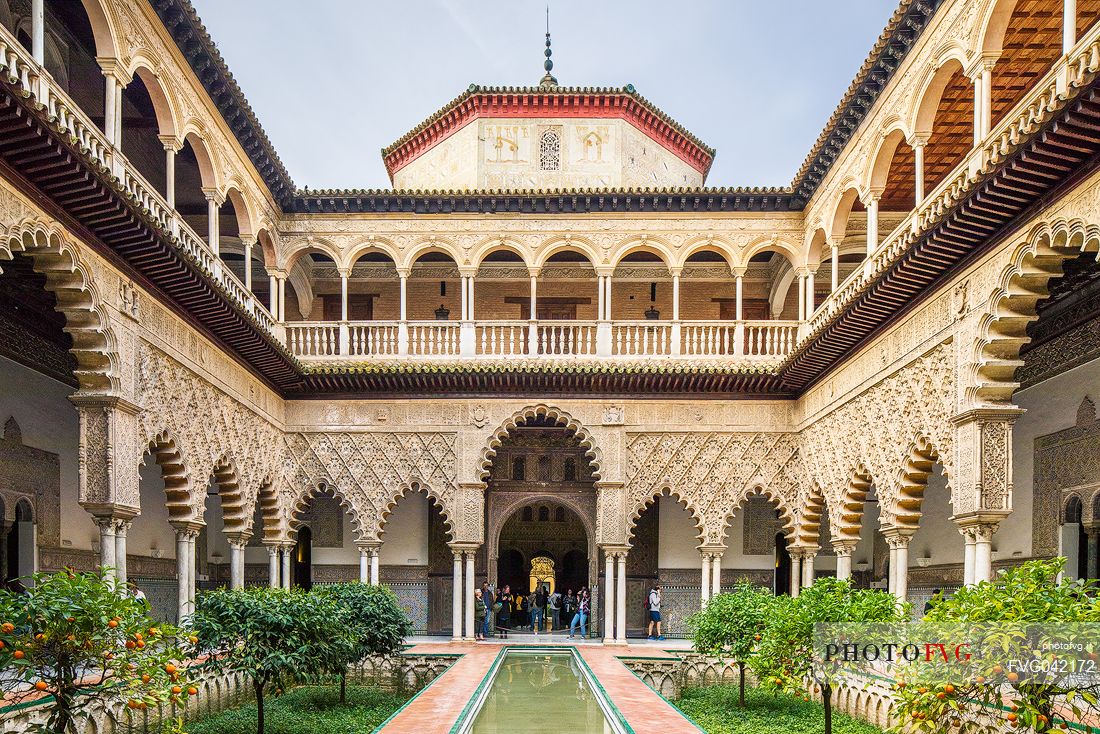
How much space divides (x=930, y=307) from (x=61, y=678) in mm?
8048

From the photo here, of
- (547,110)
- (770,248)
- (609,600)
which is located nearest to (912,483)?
(770,248)

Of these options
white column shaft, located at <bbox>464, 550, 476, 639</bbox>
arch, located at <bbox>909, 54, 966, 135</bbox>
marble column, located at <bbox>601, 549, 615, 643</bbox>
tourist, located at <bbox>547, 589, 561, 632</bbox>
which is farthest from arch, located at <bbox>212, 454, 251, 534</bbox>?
arch, located at <bbox>909, 54, 966, 135</bbox>

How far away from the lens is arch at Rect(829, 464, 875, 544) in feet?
41.1

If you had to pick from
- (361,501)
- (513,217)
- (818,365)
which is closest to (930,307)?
(818,365)

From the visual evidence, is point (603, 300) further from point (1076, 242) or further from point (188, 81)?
point (1076, 242)

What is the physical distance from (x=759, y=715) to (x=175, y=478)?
6.64m

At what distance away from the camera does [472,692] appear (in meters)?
9.28

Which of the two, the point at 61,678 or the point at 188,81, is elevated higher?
the point at 188,81

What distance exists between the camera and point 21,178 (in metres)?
7.47

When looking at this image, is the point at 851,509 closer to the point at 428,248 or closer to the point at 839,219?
the point at 839,219

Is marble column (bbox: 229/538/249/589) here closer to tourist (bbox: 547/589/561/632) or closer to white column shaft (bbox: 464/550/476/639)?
white column shaft (bbox: 464/550/476/639)

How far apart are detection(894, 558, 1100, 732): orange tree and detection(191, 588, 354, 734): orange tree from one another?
520cm

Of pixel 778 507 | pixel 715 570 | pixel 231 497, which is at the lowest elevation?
pixel 715 570

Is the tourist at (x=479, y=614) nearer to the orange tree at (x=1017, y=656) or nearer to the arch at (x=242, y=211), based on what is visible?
the arch at (x=242, y=211)
